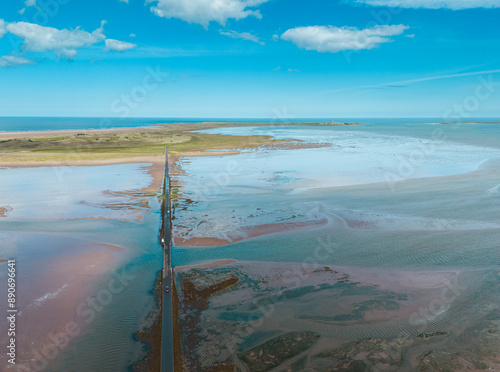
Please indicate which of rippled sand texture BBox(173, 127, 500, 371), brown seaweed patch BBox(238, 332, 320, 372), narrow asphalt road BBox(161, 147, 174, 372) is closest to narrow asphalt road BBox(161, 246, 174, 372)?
narrow asphalt road BBox(161, 147, 174, 372)

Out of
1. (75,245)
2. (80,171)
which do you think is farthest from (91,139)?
(75,245)

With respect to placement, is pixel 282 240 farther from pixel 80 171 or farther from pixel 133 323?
pixel 80 171

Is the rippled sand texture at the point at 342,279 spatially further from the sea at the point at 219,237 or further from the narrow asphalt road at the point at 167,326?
the narrow asphalt road at the point at 167,326

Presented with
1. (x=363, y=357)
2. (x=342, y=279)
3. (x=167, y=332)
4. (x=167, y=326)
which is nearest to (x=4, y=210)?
(x=167, y=326)

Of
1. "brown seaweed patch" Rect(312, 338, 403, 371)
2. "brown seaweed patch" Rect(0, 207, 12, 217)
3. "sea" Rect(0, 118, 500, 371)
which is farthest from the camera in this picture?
"brown seaweed patch" Rect(0, 207, 12, 217)

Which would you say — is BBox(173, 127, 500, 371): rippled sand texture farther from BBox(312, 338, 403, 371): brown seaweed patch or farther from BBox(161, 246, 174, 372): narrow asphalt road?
BBox(161, 246, 174, 372): narrow asphalt road

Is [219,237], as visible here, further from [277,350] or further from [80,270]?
[277,350]
